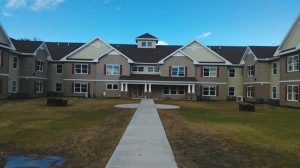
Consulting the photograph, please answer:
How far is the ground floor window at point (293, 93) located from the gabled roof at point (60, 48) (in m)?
31.7

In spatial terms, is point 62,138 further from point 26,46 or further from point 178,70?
point 178,70

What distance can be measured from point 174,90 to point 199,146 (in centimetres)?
3102

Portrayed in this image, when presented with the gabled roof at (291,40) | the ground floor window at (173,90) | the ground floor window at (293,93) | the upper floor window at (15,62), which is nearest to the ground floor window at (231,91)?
the ground floor window at (173,90)

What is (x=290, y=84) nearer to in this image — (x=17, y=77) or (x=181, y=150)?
(x=181, y=150)

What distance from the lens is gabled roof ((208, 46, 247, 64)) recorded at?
4255cm

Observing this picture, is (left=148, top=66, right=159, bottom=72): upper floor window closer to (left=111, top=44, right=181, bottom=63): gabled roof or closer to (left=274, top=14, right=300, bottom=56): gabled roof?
(left=111, top=44, right=181, bottom=63): gabled roof

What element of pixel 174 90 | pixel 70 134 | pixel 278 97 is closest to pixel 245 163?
pixel 70 134

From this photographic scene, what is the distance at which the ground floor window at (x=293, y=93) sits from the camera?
2788 cm

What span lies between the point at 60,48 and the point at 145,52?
Answer: 46.7 feet

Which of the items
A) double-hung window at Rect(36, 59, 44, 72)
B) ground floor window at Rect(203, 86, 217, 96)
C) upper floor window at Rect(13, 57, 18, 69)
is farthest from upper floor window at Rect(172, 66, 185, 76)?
upper floor window at Rect(13, 57, 18, 69)

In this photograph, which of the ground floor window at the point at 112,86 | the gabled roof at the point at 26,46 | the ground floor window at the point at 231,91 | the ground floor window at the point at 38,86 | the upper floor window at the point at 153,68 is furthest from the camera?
the ground floor window at the point at 231,91

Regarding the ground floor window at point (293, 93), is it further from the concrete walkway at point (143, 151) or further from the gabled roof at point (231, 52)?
the concrete walkway at point (143, 151)

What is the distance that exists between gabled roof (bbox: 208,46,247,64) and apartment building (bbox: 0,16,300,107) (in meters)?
0.16

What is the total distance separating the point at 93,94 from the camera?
1561 inches
